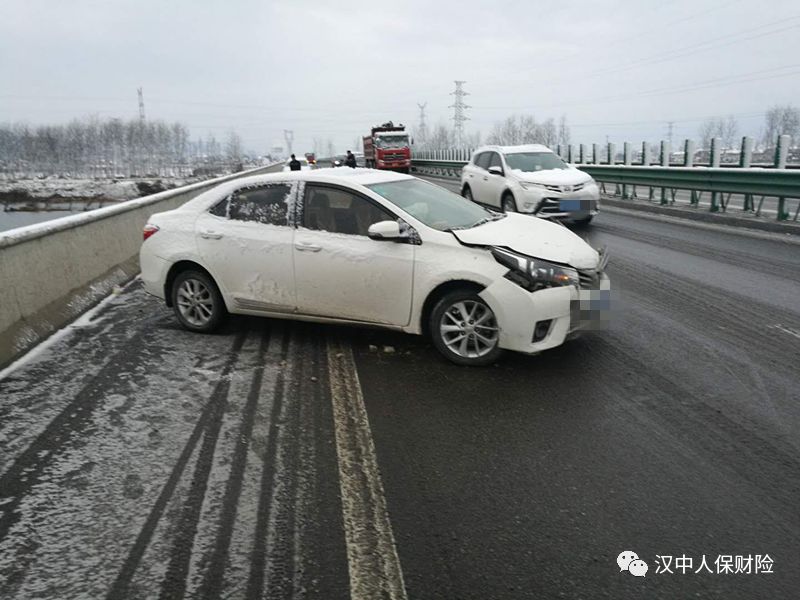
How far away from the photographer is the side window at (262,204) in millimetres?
5742

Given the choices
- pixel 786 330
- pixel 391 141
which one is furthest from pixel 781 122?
pixel 786 330

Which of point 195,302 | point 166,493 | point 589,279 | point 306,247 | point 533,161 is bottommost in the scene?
point 166,493

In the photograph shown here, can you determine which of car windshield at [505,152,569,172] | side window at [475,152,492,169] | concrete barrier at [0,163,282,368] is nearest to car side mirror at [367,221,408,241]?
concrete barrier at [0,163,282,368]

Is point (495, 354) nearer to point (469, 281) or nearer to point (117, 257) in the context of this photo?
point (469, 281)

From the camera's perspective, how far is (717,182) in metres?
13.7

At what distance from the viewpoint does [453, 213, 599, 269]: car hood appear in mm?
4930

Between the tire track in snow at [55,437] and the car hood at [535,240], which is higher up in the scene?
the car hood at [535,240]

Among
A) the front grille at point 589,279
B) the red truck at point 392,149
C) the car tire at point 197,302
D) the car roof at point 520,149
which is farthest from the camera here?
the red truck at point 392,149

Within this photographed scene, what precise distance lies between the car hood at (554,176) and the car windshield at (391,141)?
32.3 metres

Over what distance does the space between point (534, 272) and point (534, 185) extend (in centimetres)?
869

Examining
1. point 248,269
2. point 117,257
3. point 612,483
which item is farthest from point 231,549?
point 117,257

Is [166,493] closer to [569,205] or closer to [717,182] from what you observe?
[569,205]

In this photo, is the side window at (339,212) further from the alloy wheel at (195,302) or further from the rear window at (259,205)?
the alloy wheel at (195,302)

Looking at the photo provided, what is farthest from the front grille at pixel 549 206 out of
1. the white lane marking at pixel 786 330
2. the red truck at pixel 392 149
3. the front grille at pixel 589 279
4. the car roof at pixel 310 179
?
the red truck at pixel 392 149
